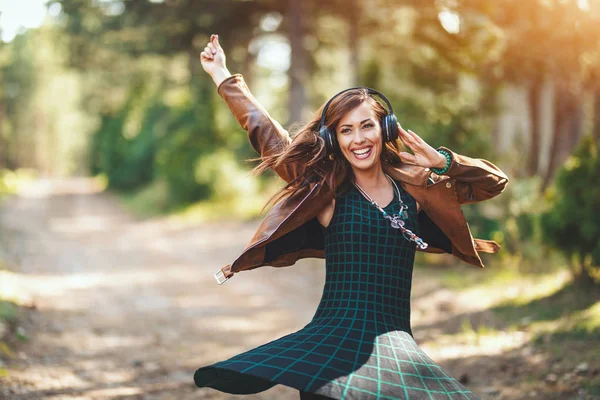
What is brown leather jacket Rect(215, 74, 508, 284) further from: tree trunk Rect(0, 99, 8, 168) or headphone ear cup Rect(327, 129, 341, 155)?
tree trunk Rect(0, 99, 8, 168)

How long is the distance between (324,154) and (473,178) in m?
0.74

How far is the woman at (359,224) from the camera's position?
2756mm

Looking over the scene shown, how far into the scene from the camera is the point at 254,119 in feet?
11.5

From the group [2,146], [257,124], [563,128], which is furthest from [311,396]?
[2,146]

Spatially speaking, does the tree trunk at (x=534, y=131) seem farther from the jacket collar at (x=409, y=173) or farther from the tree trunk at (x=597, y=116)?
the jacket collar at (x=409, y=173)

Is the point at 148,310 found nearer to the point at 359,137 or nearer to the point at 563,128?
the point at 359,137

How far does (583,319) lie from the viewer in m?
6.59

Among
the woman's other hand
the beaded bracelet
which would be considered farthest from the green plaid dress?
the woman's other hand

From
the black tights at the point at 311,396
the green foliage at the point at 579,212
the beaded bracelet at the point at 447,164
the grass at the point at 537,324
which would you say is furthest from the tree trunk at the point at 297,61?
the black tights at the point at 311,396

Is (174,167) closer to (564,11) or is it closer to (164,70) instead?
(164,70)

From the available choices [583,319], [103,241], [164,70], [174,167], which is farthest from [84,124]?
[583,319]

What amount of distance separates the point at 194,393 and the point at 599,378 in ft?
10.7

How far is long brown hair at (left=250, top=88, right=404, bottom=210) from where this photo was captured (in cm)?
316

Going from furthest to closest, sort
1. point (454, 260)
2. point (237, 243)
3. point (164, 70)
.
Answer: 1. point (164, 70)
2. point (237, 243)
3. point (454, 260)
